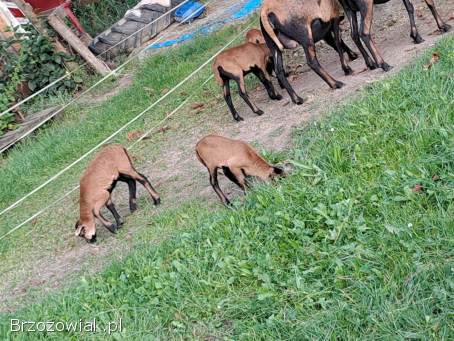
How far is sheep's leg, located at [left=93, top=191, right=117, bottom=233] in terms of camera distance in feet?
24.1

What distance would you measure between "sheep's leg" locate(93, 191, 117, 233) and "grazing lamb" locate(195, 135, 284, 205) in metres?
1.33

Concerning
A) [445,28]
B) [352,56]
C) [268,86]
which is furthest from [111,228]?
[445,28]

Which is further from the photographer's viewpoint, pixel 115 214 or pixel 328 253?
pixel 115 214

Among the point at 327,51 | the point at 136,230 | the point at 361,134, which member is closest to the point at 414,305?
the point at 361,134

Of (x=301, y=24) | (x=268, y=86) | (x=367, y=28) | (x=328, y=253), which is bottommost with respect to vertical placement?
(x=268, y=86)

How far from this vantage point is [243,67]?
8.65 metres

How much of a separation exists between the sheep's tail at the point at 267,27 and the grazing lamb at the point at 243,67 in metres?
0.64

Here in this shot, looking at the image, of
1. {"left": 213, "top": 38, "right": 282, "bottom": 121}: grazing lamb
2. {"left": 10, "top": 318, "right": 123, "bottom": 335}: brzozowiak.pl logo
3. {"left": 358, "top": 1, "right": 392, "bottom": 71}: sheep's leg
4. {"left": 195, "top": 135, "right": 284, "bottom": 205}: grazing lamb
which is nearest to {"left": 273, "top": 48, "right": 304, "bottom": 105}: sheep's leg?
{"left": 213, "top": 38, "right": 282, "bottom": 121}: grazing lamb

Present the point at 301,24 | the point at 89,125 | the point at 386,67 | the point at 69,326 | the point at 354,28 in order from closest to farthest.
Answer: the point at 69,326
the point at 386,67
the point at 301,24
the point at 354,28
the point at 89,125

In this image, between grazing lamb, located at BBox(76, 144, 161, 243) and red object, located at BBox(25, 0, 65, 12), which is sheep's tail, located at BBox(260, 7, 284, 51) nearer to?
grazing lamb, located at BBox(76, 144, 161, 243)

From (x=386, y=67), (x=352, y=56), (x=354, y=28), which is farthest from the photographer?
(x=352, y=56)

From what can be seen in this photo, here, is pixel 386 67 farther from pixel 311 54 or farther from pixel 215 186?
pixel 215 186

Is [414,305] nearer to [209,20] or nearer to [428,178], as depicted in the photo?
[428,178]

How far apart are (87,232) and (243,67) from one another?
290 cm
